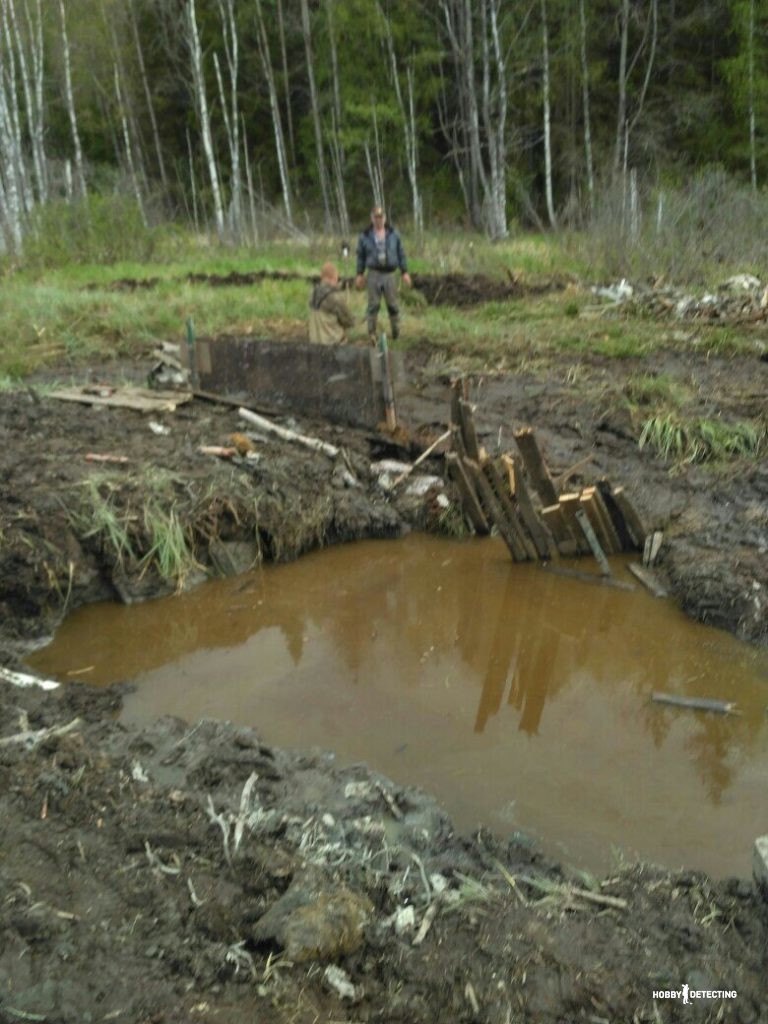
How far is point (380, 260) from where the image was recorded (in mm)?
11188

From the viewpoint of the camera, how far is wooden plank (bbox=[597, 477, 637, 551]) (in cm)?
679

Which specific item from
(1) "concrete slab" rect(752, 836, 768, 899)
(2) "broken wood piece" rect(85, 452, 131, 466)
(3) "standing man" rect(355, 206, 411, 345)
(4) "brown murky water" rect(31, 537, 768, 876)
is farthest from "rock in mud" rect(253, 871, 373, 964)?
(3) "standing man" rect(355, 206, 411, 345)

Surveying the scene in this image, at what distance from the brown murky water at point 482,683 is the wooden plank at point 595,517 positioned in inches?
11.0

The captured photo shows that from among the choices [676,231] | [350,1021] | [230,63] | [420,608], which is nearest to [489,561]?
[420,608]

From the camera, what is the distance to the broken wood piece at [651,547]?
6738mm

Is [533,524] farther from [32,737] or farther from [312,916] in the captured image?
[312,916]

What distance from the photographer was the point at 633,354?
10.8 m

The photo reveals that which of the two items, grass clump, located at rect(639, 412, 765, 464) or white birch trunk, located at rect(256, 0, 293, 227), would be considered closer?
grass clump, located at rect(639, 412, 765, 464)

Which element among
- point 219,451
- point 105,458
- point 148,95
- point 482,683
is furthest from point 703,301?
point 148,95

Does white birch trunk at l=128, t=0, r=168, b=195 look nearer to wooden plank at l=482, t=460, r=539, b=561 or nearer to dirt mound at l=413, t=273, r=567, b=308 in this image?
dirt mound at l=413, t=273, r=567, b=308

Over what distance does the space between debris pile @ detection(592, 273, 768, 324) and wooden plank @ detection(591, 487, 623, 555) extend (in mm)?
6263

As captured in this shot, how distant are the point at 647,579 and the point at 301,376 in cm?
411

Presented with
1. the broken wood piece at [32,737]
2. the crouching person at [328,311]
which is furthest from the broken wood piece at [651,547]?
the crouching person at [328,311]

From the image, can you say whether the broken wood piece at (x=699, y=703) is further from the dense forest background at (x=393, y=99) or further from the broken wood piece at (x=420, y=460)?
the dense forest background at (x=393, y=99)
